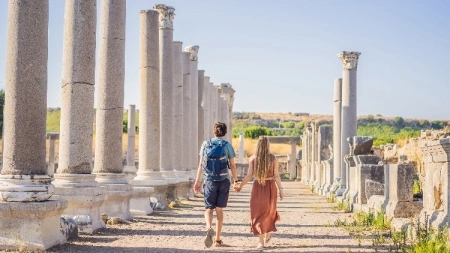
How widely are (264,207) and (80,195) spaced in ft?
11.2

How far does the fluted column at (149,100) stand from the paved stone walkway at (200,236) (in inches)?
63.8

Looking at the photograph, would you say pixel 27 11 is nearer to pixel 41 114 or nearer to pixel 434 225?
pixel 41 114

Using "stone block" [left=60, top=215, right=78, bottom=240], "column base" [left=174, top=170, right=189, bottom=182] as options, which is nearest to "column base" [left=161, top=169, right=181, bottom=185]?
"column base" [left=174, top=170, right=189, bottom=182]

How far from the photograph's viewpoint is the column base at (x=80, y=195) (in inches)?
473

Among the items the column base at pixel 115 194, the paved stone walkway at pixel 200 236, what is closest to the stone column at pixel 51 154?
the paved stone walkway at pixel 200 236

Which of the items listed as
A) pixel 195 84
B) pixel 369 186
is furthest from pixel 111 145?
pixel 195 84

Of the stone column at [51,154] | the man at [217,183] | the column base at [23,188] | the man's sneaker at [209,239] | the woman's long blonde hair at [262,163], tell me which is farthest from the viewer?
the stone column at [51,154]

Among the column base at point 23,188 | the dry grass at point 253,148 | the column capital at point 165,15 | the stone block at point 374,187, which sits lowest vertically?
the stone block at point 374,187

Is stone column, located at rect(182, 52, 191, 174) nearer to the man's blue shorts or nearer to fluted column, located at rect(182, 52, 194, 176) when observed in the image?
fluted column, located at rect(182, 52, 194, 176)

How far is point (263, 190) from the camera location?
10562mm

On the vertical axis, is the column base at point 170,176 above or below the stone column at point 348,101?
below

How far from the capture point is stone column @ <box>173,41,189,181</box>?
24250mm

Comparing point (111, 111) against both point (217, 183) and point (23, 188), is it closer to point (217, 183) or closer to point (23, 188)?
point (217, 183)

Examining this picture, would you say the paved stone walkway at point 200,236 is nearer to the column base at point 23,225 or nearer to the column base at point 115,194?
the column base at point 23,225
